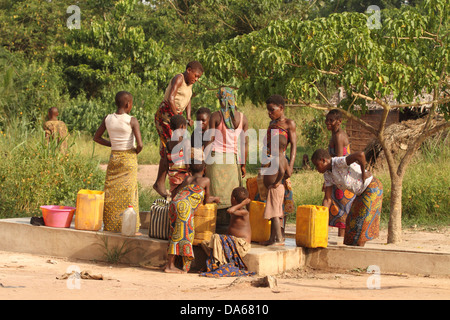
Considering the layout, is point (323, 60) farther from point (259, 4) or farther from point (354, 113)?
point (259, 4)

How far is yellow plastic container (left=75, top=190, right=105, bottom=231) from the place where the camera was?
6.79 m

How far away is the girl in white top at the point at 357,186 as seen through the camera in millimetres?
6133

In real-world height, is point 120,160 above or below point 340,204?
above

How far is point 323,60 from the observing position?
6492 mm

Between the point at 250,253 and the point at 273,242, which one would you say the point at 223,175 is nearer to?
the point at 273,242

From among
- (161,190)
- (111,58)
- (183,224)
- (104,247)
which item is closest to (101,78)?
(111,58)

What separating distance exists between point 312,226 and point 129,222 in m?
1.86

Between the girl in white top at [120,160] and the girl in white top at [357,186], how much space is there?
6.27 feet

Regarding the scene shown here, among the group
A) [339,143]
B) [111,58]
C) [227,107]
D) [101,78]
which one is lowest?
[339,143]

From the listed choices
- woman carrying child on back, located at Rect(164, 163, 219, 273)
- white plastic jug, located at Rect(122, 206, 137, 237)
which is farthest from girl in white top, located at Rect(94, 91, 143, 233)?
woman carrying child on back, located at Rect(164, 163, 219, 273)

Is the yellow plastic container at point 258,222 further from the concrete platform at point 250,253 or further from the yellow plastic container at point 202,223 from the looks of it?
the yellow plastic container at point 202,223

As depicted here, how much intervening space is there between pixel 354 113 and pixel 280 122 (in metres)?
1.75

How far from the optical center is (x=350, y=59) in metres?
6.95

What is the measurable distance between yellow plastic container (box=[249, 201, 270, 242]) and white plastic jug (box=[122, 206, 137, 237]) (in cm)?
121
